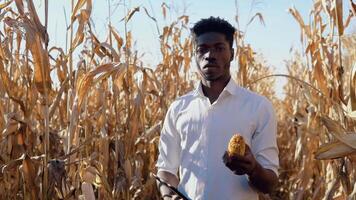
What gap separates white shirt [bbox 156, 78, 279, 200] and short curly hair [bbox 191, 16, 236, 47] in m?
0.16

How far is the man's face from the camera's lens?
5.43 ft

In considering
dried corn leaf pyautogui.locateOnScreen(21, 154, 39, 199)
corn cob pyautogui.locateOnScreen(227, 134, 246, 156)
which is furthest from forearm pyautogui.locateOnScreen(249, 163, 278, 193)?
dried corn leaf pyautogui.locateOnScreen(21, 154, 39, 199)

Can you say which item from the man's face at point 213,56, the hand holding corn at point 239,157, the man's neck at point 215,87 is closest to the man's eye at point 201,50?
the man's face at point 213,56

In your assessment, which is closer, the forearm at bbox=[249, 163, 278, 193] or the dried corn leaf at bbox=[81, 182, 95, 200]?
the forearm at bbox=[249, 163, 278, 193]

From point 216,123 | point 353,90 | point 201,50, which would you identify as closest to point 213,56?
point 201,50

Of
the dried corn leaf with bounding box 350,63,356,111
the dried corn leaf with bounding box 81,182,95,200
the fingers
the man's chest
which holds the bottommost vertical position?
the dried corn leaf with bounding box 81,182,95,200

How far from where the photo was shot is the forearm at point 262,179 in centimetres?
149

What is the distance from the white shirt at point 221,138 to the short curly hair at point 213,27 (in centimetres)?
16

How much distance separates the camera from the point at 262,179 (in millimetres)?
1522

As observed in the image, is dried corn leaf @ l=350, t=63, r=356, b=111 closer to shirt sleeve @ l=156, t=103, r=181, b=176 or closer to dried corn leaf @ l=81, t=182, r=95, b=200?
shirt sleeve @ l=156, t=103, r=181, b=176

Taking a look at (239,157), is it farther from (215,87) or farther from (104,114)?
(104,114)

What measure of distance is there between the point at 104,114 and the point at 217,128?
1056 mm

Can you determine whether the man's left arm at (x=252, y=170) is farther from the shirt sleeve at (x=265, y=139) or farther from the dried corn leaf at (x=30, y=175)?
the dried corn leaf at (x=30, y=175)

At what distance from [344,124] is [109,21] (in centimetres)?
130
